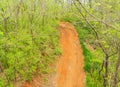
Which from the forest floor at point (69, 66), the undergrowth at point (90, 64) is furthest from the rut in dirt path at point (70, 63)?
the undergrowth at point (90, 64)

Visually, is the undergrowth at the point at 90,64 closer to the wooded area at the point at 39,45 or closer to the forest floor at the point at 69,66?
the wooded area at the point at 39,45

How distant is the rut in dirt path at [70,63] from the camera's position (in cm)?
Result: 1371

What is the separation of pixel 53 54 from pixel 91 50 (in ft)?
10.7

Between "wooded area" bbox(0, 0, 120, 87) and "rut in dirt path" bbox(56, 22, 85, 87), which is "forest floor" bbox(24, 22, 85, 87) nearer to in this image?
"rut in dirt path" bbox(56, 22, 85, 87)

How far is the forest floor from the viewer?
43.9 feet

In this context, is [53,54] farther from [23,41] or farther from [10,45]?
[10,45]

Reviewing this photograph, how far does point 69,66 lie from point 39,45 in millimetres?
2211

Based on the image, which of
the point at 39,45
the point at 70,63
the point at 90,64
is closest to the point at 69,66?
the point at 70,63

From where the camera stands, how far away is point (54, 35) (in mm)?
17828

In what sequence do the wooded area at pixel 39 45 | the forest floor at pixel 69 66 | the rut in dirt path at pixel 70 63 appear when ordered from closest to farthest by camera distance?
the wooded area at pixel 39 45
the forest floor at pixel 69 66
the rut in dirt path at pixel 70 63

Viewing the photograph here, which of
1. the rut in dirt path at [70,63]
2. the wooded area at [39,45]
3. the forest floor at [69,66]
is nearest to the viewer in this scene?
the wooded area at [39,45]

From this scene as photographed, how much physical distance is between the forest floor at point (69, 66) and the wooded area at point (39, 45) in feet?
1.18

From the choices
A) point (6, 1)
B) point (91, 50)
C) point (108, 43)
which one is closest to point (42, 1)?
point (6, 1)

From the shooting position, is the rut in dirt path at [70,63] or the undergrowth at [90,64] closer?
the undergrowth at [90,64]
